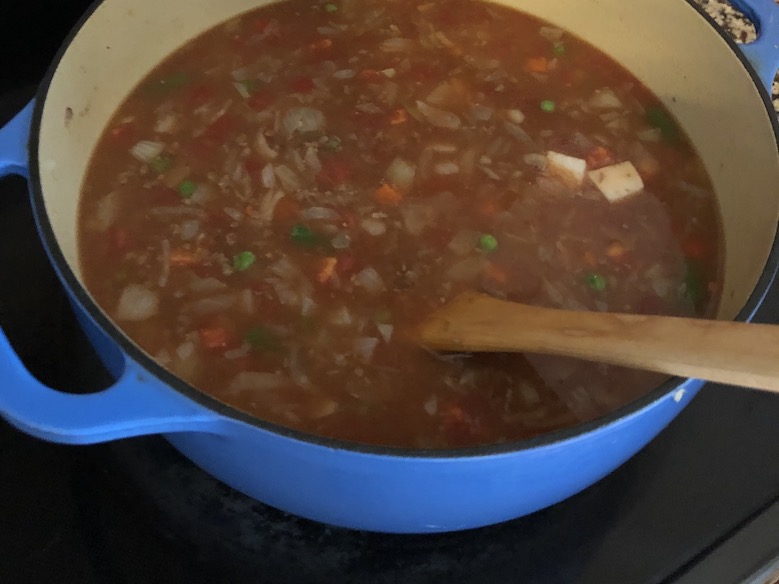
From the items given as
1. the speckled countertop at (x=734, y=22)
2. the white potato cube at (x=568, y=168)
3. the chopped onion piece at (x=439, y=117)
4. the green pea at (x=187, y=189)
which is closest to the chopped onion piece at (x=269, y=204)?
the green pea at (x=187, y=189)

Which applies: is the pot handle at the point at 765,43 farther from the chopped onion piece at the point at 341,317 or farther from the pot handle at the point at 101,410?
the pot handle at the point at 101,410

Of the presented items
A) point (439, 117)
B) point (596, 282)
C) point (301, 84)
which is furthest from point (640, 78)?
point (301, 84)

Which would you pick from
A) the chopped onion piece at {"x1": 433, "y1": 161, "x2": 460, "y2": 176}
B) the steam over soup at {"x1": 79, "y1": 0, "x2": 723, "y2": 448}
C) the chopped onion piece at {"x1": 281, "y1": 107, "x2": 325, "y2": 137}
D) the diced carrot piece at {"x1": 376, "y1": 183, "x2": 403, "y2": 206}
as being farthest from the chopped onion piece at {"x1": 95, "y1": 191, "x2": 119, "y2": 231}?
the chopped onion piece at {"x1": 433, "y1": 161, "x2": 460, "y2": 176}

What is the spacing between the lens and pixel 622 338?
2.97ft

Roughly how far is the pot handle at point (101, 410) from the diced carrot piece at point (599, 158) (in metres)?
0.89

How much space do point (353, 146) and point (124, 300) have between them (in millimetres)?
474

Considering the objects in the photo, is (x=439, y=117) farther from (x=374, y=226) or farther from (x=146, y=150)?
(x=146, y=150)

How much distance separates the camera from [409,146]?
1432 mm

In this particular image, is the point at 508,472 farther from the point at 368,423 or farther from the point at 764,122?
the point at 764,122

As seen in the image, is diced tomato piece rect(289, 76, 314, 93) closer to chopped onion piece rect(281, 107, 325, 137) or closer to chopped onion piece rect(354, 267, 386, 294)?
chopped onion piece rect(281, 107, 325, 137)

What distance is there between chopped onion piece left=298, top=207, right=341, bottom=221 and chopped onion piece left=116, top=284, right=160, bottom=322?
0.27 meters

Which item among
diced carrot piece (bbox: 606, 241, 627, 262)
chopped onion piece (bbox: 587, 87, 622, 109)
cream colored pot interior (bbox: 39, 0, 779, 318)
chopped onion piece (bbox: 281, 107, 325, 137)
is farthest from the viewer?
chopped onion piece (bbox: 587, 87, 622, 109)

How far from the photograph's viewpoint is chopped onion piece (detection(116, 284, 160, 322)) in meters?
1.20

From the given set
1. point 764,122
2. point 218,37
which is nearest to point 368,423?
point 764,122
